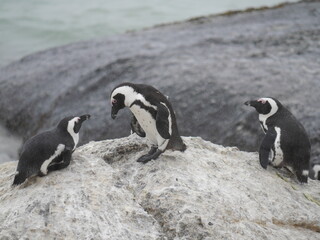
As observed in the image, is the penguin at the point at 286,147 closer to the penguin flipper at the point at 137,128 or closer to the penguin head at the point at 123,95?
the penguin flipper at the point at 137,128

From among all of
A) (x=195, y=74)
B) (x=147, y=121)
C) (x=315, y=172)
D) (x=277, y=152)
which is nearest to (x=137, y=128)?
(x=147, y=121)

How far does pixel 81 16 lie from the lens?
1756 cm

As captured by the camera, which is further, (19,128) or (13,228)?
(19,128)

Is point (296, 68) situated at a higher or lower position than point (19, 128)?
higher

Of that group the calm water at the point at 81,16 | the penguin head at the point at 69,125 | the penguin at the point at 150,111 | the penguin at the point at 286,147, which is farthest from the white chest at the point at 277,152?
the calm water at the point at 81,16

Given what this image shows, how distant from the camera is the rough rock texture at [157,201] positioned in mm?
3348

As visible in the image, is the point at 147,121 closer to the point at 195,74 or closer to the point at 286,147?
the point at 286,147

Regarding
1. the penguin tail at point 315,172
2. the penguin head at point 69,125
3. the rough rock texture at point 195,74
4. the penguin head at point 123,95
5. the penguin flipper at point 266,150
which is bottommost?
the penguin tail at point 315,172

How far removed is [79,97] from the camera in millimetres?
8391

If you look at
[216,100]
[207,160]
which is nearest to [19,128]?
[216,100]

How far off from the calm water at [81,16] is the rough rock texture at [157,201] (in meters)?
11.1

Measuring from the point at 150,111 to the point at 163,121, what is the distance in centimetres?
14

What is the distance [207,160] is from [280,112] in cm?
90

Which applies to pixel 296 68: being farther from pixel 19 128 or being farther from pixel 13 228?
pixel 13 228
